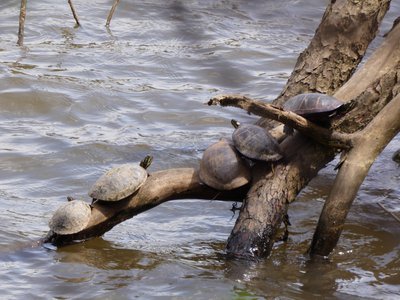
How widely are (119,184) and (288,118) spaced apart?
3.62 feet

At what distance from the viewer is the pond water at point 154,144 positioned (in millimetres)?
5281

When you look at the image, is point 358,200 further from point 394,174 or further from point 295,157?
point 295,157

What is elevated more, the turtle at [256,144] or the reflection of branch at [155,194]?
the turtle at [256,144]

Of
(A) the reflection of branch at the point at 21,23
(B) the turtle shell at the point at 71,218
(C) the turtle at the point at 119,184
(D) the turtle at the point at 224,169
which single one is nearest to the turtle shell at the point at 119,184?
(C) the turtle at the point at 119,184

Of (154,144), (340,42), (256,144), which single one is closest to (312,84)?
(340,42)

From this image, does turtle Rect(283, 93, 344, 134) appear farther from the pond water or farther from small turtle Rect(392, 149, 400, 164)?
small turtle Rect(392, 149, 400, 164)

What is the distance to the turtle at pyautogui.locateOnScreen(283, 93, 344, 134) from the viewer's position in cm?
514

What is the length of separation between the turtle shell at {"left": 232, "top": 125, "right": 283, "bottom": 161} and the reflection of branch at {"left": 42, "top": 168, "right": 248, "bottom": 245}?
30 cm

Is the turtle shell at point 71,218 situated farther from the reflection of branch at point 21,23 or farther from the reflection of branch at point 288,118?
the reflection of branch at point 21,23

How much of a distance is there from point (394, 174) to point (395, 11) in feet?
16.1

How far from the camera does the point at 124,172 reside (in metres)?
5.57

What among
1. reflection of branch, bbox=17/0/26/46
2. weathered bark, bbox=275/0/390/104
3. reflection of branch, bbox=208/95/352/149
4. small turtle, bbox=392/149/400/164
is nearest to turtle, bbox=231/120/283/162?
reflection of branch, bbox=208/95/352/149

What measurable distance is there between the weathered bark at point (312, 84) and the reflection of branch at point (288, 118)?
0.69ft

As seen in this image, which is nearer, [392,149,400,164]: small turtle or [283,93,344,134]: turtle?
[283,93,344,134]: turtle
